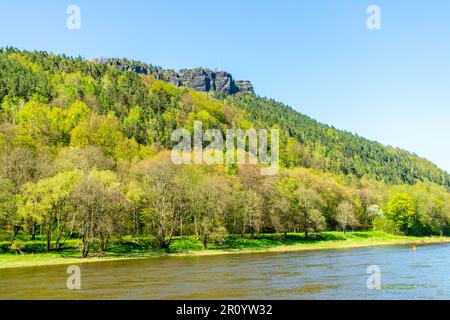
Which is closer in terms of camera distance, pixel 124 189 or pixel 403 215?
pixel 124 189

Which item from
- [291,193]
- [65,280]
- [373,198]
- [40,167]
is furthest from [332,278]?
[373,198]

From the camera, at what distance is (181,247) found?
86625mm

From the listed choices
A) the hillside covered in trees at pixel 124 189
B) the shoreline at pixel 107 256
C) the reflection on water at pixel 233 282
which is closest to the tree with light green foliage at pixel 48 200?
the hillside covered in trees at pixel 124 189

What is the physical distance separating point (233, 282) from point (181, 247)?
46.2 meters

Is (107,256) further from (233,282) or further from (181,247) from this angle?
(233,282)

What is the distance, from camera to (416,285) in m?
38.8

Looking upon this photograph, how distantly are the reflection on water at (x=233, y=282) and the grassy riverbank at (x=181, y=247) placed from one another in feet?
28.9

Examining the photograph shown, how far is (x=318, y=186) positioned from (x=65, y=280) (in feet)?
360

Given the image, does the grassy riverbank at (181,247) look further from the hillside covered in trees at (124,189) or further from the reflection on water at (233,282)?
the reflection on water at (233,282)

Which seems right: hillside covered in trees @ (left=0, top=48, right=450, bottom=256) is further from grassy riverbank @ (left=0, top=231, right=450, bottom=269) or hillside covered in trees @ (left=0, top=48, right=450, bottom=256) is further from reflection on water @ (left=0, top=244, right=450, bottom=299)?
reflection on water @ (left=0, top=244, right=450, bottom=299)

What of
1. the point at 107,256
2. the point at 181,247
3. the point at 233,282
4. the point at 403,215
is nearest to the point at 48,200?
the point at 107,256

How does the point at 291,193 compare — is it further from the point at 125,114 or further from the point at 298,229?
the point at 125,114

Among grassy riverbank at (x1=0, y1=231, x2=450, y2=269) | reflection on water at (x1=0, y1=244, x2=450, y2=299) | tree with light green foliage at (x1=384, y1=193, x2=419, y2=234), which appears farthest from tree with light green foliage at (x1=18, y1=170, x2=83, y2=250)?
tree with light green foliage at (x1=384, y1=193, x2=419, y2=234)

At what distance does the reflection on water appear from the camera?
34.5 m
